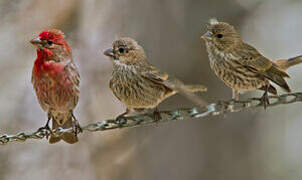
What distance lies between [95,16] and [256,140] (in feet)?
12.2

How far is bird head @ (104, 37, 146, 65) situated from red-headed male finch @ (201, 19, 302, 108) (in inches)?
26.1

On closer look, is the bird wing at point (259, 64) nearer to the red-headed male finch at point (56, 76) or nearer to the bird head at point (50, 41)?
the red-headed male finch at point (56, 76)

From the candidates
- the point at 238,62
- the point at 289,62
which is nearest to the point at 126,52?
the point at 238,62

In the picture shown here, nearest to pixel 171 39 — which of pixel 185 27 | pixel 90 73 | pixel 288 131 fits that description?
pixel 185 27

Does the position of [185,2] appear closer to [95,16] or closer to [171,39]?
[171,39]

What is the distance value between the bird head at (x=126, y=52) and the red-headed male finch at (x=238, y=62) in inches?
26.1

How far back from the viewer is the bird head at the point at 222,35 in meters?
4.70

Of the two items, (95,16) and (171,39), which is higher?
(95,16)

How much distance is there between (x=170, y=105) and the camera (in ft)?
24.7

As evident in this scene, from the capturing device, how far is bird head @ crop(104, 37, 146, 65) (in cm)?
477

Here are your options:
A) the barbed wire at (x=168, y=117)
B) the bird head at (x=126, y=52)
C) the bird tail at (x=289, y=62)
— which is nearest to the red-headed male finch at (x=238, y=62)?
the bird tail at (x=289, y=62)

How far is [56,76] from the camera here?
4465mm

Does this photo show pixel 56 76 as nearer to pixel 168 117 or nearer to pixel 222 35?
pixel 168 117

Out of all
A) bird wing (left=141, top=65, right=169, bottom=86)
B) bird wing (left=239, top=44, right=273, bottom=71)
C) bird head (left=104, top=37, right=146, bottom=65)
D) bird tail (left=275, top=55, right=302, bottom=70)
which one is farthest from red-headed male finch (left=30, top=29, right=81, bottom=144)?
bird tail (left=275, top=55, right=302, bottom=70)
